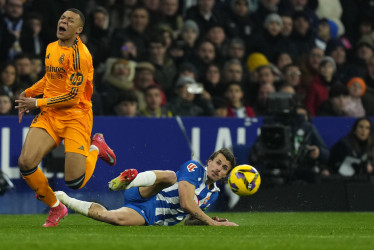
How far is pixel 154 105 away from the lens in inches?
611

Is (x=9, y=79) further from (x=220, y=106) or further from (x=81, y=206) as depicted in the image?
(x=81, y=206)

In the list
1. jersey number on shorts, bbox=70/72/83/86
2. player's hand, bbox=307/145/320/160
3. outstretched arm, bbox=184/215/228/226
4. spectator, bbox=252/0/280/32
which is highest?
spectator, bbox=252/0/280/32

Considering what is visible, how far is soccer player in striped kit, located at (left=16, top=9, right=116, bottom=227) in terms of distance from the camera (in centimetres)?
1059

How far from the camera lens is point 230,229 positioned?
409 inches

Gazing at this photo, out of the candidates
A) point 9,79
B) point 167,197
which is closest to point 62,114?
point 167,197

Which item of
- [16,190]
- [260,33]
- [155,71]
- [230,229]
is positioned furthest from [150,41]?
[230,229]

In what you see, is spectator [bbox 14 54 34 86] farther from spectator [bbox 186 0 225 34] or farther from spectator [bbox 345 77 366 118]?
spectator [bbox 345 77 366 118]

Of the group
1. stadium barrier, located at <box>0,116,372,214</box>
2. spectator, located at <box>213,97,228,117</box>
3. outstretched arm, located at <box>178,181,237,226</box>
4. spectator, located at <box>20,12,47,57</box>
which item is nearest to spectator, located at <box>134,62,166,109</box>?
spectator, located at <box>213,97,228,117</box>

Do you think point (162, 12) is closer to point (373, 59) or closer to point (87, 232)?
point (373, 59)

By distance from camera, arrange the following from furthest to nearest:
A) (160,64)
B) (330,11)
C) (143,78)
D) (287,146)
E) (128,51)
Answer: (330,11) < (160,64) < (128,51) < (143,78) < (287,146)

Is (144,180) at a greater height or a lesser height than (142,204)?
greater

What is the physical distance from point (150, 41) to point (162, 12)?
123cm

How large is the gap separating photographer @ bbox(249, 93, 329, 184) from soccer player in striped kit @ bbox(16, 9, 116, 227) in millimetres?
4459

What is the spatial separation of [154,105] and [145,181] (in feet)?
17.1
